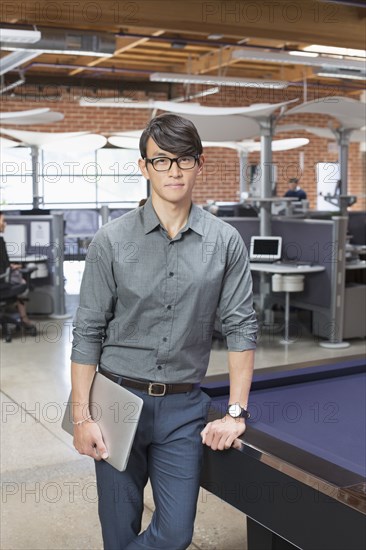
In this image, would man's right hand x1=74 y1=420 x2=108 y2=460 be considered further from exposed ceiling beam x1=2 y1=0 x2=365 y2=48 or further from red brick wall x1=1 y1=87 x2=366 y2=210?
red brick wall x1=1 y1=87 x2=366 y2=210

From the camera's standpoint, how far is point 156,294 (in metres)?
1.89

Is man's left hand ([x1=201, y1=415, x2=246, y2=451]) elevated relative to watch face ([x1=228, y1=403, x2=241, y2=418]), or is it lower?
lower

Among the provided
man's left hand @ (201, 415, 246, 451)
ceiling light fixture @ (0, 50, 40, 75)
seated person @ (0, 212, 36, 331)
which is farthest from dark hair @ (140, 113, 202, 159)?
ceiling light fixture @ (0, 50, 40, 75)

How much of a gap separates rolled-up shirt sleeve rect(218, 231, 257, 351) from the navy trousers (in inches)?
7.6

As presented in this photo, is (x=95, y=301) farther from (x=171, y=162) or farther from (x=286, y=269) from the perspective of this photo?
(x=286, y=269)

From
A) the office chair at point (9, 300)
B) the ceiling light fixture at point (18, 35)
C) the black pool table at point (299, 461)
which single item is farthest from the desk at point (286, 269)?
the black pool table at point (299, 461)

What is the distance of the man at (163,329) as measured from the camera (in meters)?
1.89

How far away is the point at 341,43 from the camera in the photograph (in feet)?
20.7

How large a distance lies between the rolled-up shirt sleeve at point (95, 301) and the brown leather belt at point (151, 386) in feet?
0.27

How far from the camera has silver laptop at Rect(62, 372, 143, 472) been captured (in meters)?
1.83

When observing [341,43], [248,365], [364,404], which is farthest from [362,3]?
[248,365]

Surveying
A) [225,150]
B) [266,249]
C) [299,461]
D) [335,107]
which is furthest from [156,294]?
[225,150]

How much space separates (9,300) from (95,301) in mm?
5852

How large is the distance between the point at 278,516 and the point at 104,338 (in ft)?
2.12
